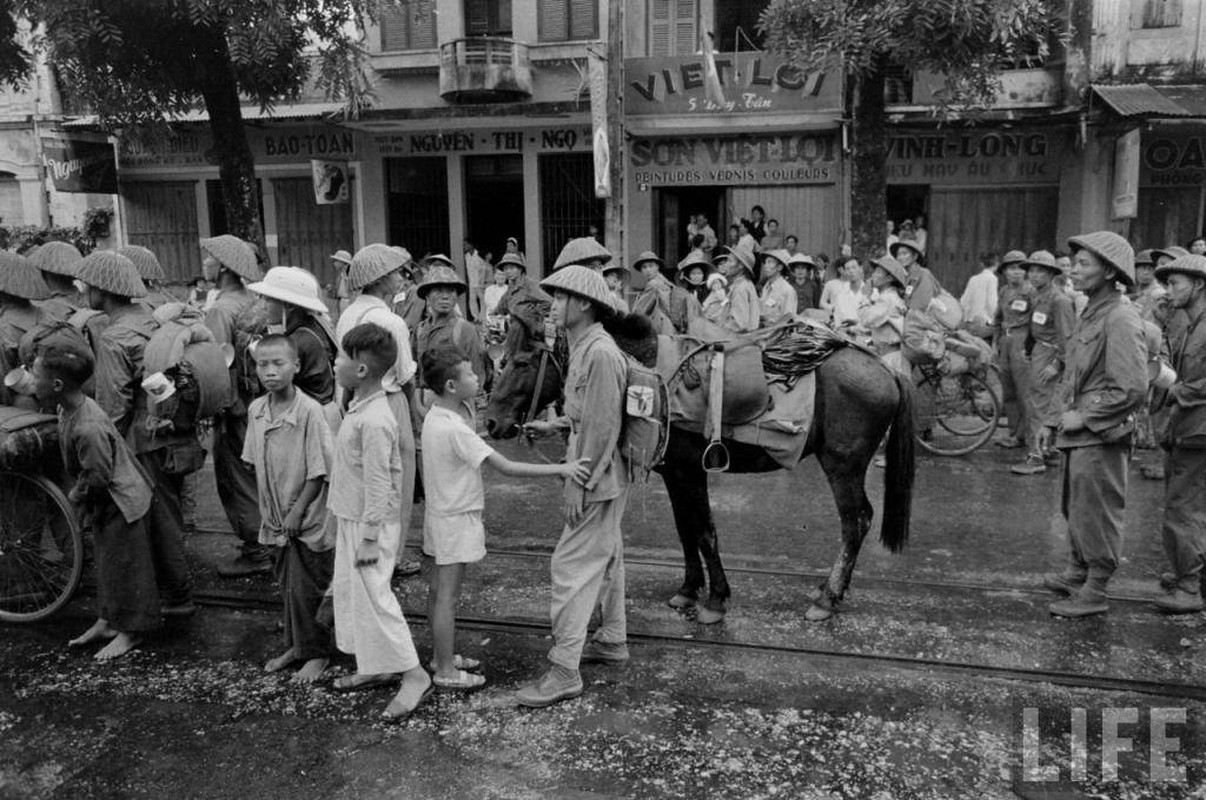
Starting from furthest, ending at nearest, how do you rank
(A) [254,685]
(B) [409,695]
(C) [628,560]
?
(C) [628,560]
(A) [254,685]
(B) [409,695]

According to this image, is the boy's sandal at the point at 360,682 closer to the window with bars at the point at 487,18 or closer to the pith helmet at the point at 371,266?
the pith helmet at the point at 371,266

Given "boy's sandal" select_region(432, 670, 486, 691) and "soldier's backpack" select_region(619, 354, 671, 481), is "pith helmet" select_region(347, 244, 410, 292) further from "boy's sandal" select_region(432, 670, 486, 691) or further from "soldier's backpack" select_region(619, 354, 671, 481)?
"boy's sandal" select_region(432, 670, 486, 691)

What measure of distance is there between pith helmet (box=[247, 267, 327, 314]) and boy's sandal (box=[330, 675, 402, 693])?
2020 mm

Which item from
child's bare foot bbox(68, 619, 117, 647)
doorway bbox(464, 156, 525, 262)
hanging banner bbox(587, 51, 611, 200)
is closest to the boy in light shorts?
child's bare foot bbox(68, 619, 117, 647)

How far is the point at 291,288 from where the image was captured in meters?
5.29

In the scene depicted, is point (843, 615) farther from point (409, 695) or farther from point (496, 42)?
point (496, 42)

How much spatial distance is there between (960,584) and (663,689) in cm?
223

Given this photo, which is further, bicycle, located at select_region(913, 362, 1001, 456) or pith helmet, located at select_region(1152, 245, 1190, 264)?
bicycle, located at select_region(913, 362, 1001, 456)

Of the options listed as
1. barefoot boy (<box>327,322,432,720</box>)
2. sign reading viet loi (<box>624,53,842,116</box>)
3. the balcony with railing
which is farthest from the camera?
the balcony with railing

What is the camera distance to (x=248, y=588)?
5.70 metres

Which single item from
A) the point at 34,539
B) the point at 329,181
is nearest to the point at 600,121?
the point at 329,181

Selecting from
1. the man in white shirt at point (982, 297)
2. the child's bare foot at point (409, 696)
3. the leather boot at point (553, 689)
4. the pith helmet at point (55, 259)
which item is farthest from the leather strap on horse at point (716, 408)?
the man in white shirt at point (982, 297)

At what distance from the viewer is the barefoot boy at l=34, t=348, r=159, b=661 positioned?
15.5ft

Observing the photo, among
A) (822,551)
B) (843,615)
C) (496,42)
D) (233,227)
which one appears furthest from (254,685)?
(496,42)
